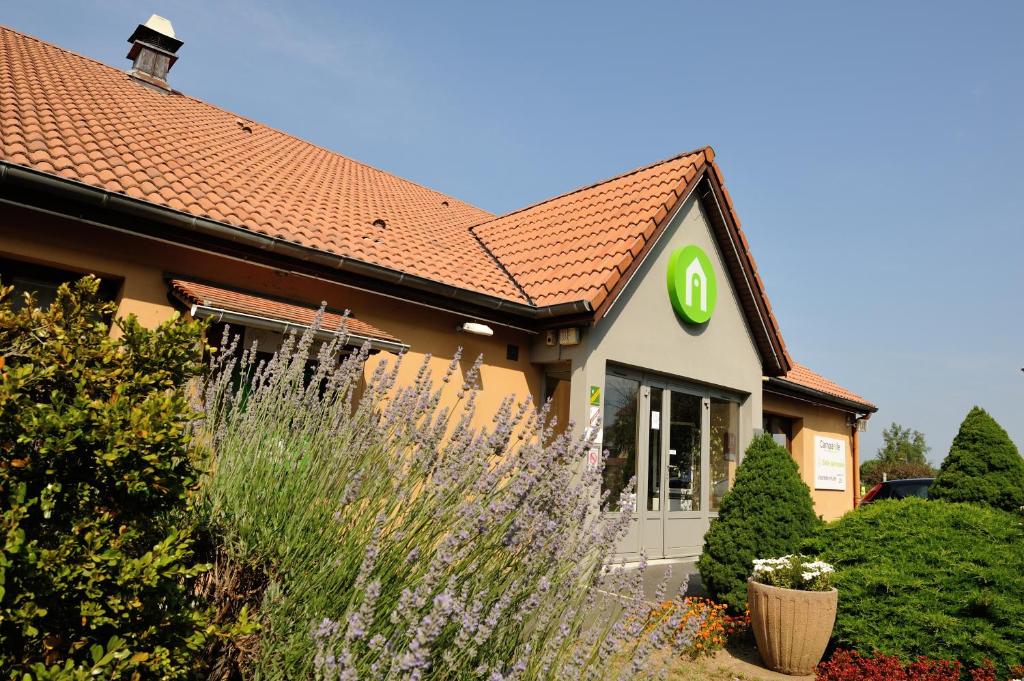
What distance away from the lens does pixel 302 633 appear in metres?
2.15

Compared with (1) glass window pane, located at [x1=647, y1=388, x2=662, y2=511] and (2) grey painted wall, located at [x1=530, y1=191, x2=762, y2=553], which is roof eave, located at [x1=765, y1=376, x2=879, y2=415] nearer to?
(2) grey painted wall, located at [x1=530, y1=191, x2=762, y2=553]

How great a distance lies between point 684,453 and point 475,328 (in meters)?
4.21

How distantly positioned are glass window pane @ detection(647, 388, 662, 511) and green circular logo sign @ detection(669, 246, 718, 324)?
133 cm

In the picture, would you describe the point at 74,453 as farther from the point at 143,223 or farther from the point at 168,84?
the point at 168,84

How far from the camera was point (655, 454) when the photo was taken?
31.1 feet

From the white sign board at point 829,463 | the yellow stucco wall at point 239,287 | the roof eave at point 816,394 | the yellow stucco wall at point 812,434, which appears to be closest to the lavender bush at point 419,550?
the yellow stucco wall at point 239,287

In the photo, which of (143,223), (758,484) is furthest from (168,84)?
(758,484)

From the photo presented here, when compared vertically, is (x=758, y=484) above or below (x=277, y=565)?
above

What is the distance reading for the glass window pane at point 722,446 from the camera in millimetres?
10656

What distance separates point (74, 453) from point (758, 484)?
6.65 meters

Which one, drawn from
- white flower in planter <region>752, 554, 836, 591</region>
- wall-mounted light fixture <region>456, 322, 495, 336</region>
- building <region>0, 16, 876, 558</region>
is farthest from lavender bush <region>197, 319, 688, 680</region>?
wall-mounted light fixture <region>456, 322, 495, 336</region>

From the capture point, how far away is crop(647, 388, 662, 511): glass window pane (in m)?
9.33

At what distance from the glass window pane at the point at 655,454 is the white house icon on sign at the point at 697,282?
1.55m

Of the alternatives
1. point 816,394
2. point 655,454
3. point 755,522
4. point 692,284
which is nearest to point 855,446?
point 816,394
